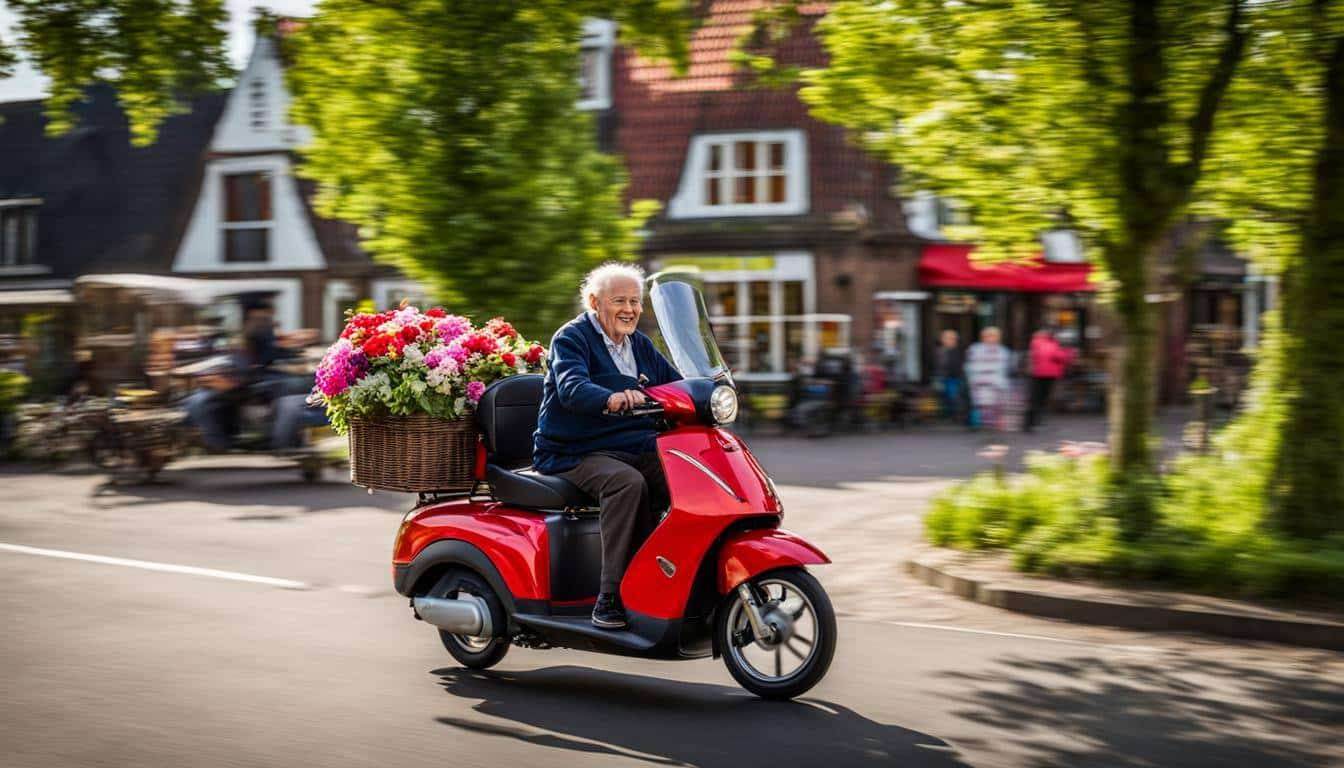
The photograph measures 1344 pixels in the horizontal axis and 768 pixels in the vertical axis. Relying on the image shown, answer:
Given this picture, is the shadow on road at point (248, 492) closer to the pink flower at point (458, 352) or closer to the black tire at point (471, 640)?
the black tire at point (471, 640)

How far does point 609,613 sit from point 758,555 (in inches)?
29.1

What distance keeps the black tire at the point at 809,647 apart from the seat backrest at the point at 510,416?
1.27m

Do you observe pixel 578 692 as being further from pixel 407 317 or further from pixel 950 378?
pixel 950 378

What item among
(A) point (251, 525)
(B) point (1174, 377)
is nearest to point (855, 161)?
(B) point (1174, 377)

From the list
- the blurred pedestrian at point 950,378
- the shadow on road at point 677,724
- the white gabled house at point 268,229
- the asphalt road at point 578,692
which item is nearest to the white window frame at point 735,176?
the blurred pedestrian at point 950,378

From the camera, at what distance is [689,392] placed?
5656 mm

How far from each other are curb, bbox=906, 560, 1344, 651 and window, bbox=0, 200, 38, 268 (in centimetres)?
3727

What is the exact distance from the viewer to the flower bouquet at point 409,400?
630 cm

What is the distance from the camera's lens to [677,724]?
17.9ft

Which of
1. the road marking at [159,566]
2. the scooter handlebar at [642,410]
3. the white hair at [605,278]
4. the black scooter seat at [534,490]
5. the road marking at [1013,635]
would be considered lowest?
the road marking at [159,566]

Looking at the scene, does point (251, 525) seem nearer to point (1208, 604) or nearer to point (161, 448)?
point (161, 448)

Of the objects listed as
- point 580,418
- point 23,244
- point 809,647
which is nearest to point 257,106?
point 23,244

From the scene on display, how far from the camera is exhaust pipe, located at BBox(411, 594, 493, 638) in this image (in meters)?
6.21

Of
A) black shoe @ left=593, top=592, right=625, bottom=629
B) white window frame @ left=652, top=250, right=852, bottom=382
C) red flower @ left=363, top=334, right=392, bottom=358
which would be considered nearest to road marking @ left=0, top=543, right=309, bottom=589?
red flower @ left=363, top=334, right=392, bottom=358
